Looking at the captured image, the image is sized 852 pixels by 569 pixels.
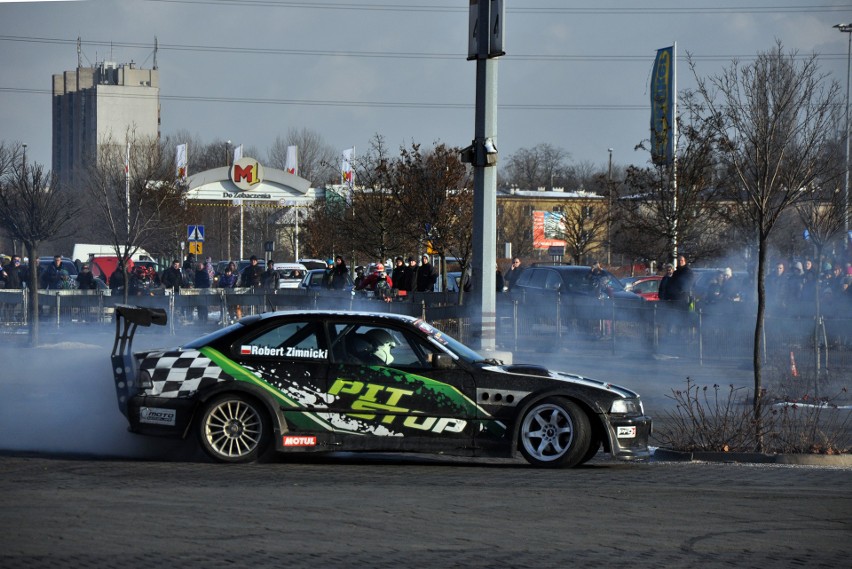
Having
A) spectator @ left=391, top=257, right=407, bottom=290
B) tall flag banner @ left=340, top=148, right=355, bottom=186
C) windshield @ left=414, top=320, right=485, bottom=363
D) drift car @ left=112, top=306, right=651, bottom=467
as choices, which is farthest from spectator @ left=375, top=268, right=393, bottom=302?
tall flag banner @ left=340, top=148, right=355, bottom=186

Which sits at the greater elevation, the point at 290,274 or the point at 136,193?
the point at 136,193

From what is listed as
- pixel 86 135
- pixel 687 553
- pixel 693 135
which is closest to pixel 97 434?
pixel 687 553

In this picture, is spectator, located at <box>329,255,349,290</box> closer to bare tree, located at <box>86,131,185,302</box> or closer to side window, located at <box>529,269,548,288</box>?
side window, located at <box>529,269,548,288</box>

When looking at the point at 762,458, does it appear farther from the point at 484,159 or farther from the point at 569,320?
the point at 569,320

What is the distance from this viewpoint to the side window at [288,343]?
31.9 ft

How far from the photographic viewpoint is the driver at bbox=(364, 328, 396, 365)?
9.68 meters

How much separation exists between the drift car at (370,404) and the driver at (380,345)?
0.05ft

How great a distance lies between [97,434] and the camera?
10.8m

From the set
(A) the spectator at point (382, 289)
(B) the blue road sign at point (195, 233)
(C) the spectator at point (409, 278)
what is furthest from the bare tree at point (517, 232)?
(A) the spectator at point (382, 289)

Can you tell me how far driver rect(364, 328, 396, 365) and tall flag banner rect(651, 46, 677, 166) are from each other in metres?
20.1

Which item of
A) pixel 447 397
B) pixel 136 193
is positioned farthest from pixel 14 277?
pixel 447 397

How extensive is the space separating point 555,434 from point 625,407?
0.66 metres

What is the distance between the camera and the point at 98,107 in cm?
12438

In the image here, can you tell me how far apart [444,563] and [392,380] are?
3.59m
